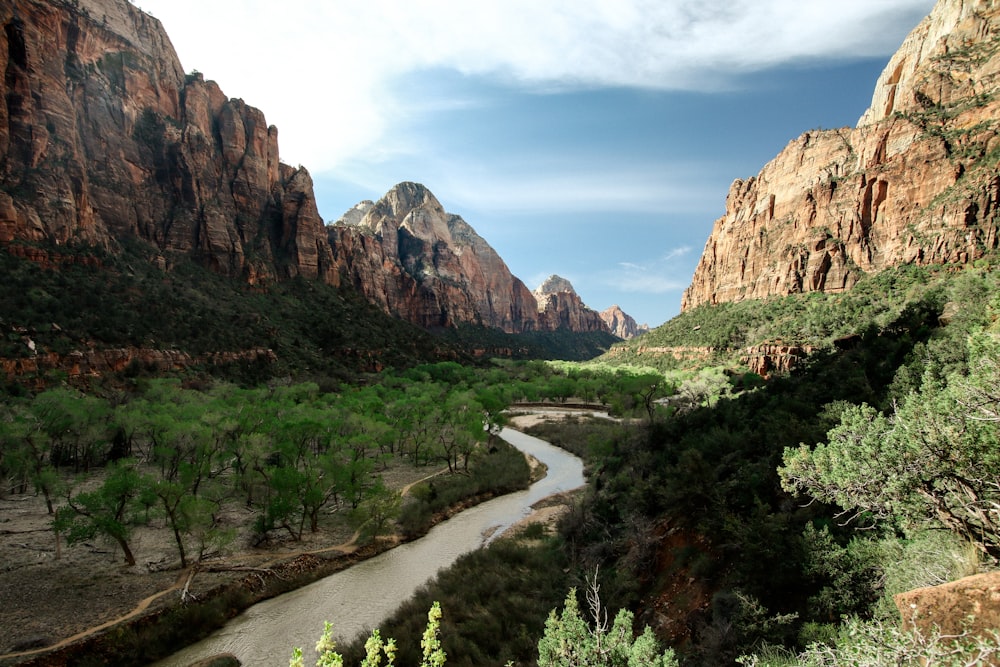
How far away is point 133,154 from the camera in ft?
250

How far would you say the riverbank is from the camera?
1490 cm

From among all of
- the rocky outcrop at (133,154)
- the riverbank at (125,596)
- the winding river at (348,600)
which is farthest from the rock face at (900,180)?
the rocky outcrop at (133,154)

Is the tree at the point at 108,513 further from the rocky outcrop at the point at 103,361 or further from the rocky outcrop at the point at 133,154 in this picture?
the rocky outcrop at the point at 133,154

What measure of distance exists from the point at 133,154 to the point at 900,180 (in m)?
128

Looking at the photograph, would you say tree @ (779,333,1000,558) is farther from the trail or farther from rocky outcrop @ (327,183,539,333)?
rocky outcrop @ (327,183,539,333)

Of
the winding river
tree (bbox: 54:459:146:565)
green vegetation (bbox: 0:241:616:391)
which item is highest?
green vegetation (bbox: 0:241:616:391)

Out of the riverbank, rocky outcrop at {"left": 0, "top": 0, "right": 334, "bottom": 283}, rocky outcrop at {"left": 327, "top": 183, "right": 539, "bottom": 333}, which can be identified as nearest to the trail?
the riverbank

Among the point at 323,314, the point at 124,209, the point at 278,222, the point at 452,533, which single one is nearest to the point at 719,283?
the point at 323,314

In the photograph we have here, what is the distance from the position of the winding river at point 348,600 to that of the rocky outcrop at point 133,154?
55329 millimetres

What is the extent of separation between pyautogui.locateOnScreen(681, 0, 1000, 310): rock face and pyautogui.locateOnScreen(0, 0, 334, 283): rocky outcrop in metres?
99.5

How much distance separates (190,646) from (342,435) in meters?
21.5

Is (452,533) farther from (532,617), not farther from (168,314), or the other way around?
(168,314)

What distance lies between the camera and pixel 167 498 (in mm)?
20266

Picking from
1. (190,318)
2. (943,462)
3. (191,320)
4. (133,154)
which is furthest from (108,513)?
(133,154)
